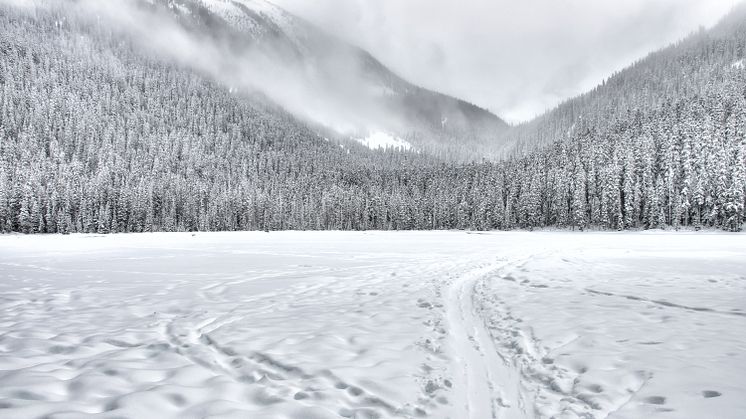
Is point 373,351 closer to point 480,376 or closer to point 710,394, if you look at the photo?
point 480,376

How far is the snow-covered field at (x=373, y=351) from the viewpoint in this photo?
4309 mm

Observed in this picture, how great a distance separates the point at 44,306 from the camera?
379 inches

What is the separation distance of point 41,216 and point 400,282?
116 metres

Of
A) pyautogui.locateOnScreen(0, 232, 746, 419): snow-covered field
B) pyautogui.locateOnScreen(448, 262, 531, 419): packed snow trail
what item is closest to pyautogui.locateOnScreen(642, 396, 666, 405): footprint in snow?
pyautogui.locateOnScreen(0, 232, 746, 419): snow-covered field

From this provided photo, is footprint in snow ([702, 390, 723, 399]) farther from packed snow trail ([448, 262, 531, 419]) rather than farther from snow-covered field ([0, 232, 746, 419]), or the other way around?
packed snow trail ([448, 262, 531, 419])

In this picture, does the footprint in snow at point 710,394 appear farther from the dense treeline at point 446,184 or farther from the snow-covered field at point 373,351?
the dense treeline at point 446,184

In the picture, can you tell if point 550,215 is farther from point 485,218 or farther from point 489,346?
point 489,346

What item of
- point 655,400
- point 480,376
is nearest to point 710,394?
point 655,400

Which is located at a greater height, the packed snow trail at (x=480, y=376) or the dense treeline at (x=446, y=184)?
the dense treeline at (x=446, y=184)

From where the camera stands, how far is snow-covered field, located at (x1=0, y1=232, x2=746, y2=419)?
4.31 m

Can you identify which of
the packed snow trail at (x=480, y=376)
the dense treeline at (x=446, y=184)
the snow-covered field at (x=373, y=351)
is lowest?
the packed snow trail at (x=480, y=376)

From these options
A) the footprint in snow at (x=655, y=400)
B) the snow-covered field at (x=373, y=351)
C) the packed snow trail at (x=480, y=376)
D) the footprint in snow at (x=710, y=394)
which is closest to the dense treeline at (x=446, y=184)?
Result: the snow-covered field at (x=373, y=351)

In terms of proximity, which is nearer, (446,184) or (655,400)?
(655,400)

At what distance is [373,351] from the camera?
6.33 m
